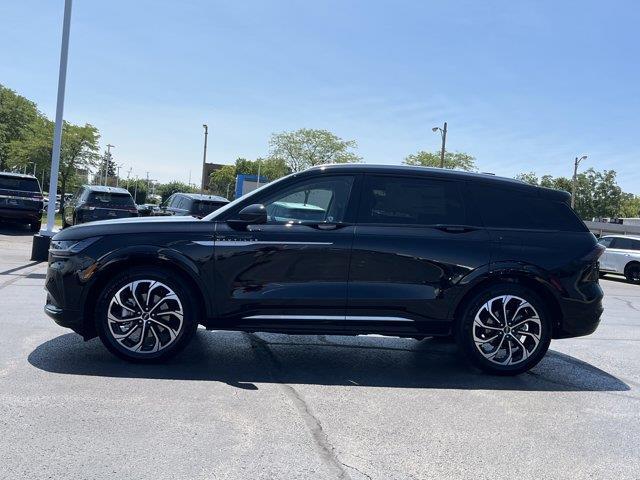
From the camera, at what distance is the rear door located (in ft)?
16.1

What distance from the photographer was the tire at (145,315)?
4801mm

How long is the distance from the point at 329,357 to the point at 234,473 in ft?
8.46

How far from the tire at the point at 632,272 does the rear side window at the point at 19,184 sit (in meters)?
19.2

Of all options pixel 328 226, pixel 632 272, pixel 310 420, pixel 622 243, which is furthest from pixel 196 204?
pixel 622 243

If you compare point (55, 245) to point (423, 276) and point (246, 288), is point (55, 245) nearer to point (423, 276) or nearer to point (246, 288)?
point (246, 288)

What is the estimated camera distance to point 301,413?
3990mm

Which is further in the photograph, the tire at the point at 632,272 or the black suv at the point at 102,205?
the tire at the point at 632,272

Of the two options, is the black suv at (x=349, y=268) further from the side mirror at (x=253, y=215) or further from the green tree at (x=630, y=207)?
the green tree at (x=630, y=207)

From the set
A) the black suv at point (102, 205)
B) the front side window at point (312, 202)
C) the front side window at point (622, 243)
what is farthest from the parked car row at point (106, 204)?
the front side window at point (622, 243)

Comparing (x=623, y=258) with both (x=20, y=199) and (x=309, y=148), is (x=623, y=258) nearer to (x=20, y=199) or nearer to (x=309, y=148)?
(x=20, y=199)

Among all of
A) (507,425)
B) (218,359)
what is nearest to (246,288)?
(218,359)

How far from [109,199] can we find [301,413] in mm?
13830

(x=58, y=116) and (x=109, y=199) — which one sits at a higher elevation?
(x=58, y=116)

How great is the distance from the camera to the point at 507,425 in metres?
4.01
